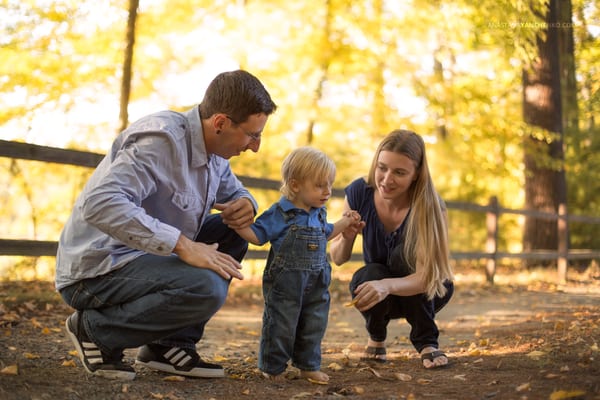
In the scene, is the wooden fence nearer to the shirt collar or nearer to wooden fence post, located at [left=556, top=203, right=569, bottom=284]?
wooden fence post, located at [left=556, top=203, right=569, bottom=284]

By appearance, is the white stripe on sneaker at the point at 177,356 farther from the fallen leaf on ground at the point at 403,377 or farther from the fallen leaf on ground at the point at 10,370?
the fallen leaf on ground at the point at 403,377

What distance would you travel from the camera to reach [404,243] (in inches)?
150

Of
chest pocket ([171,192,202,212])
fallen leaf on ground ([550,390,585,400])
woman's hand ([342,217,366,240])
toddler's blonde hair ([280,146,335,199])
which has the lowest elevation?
fallen leaf on ground ([550,390,585,400])

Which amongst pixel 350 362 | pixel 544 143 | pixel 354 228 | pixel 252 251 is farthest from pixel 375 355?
pixel 544 143

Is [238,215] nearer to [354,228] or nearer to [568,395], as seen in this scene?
[354,228]

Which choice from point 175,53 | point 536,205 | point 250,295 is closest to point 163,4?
point 175,53

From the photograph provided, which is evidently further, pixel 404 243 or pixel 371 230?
pixel 371 230

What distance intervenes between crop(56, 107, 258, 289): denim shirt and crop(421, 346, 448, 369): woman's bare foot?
1.49m

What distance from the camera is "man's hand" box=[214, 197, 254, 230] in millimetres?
3203

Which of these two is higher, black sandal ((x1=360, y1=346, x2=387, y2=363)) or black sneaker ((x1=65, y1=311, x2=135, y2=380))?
black sneaker ((x1=65, y1=311, x2=135, y2=380))

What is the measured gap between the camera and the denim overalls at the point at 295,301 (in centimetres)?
319

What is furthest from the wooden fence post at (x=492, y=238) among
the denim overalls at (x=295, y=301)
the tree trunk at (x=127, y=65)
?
the denim overalls at (x=295, y=301)

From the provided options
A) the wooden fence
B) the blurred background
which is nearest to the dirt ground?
the wooden fence

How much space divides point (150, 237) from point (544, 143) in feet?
33.5
